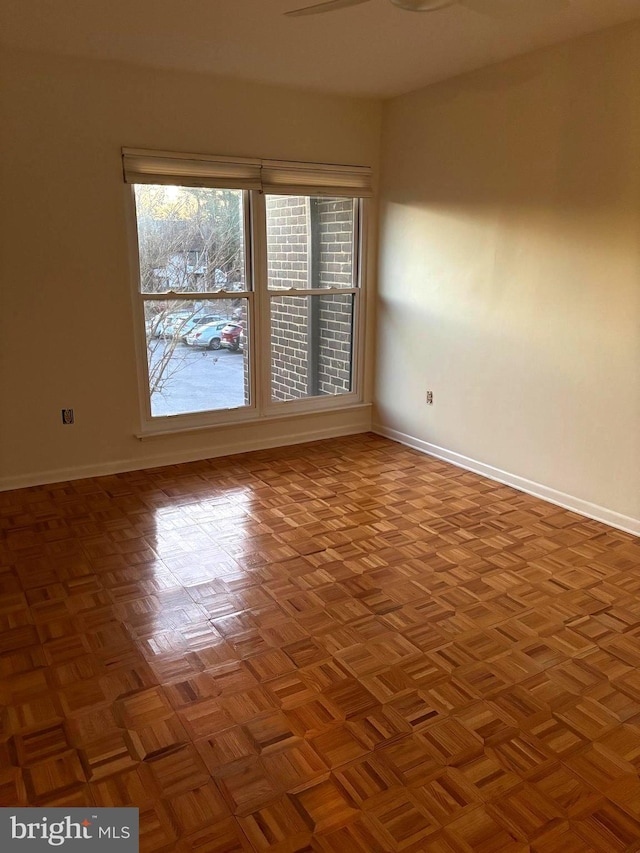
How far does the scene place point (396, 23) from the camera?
2959 mm

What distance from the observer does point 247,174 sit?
4.10m

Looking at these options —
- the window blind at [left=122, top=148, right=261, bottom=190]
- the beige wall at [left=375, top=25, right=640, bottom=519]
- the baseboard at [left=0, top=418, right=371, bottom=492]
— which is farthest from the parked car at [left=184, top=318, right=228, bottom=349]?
the beige wall at [left=375, top=25, right=640, bottom=519]

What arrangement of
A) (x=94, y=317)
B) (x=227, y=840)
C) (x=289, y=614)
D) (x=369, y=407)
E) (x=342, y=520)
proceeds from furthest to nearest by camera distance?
(x=369, y=407) → (x=94, y=317) → (x=342, y=520) → (x=289, y=614) → (x=227, y=840)

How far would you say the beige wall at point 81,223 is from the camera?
3520 mm

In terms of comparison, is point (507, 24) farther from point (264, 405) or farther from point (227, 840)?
point (227, 840)

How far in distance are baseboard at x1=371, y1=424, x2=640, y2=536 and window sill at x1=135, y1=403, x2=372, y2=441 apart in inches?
12.3

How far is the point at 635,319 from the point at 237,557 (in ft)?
7.28

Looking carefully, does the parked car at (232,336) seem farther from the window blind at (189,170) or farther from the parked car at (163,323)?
the window blind at (189,170)

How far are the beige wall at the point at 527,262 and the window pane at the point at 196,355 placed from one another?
1170mm

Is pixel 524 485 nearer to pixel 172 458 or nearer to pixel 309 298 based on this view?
pixel 309 298

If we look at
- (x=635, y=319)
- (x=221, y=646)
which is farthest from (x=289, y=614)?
(x=635, y=319)

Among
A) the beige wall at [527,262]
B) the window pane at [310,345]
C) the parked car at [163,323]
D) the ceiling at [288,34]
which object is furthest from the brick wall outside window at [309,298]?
the ceiling at [288,34]

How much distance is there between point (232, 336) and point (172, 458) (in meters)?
0.90

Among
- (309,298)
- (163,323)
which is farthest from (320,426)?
(163,323)
